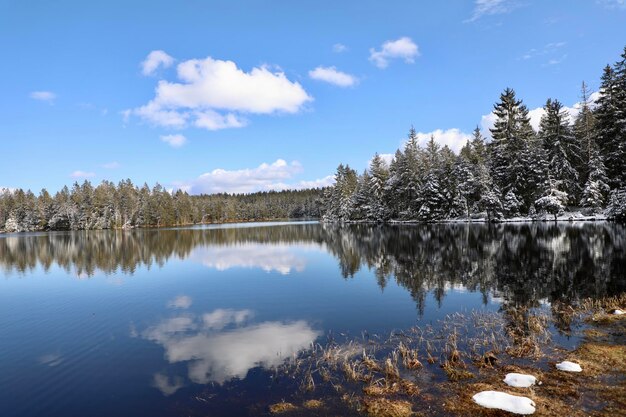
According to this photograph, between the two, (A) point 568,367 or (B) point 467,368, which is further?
(B) point 467,368

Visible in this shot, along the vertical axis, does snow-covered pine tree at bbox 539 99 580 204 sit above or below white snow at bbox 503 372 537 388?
above

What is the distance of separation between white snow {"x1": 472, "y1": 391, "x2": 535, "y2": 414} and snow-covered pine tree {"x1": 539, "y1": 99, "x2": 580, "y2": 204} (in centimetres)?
6425

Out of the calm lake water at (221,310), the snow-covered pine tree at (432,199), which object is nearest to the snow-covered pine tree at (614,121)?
the calm lake water at (221,310)

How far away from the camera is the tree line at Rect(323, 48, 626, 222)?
171 feet

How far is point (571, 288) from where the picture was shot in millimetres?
19578

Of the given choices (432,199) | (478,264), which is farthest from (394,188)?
(478,264)

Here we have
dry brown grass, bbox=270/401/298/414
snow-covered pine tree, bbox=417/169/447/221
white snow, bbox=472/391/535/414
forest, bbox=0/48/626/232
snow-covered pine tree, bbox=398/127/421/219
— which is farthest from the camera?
snow-covered pine tree, bbox=398/127/421/219

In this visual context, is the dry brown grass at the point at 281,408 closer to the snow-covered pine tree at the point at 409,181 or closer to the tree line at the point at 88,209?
the snow-covered pine tree at the point at 409,181

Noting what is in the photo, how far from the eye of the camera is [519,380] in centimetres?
912

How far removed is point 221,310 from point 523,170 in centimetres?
6477

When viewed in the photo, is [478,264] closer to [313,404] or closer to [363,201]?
[313,404]

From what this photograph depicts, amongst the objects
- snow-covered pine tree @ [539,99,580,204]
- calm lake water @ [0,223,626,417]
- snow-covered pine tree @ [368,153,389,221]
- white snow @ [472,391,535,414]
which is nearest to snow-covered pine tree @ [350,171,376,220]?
snow-covered pine tree @ [368,153,389,221]

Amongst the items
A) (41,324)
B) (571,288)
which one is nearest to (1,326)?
(41,324)

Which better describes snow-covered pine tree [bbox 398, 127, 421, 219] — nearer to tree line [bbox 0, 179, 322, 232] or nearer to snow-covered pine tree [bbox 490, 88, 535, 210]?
snow-covered pine tree [bbox 490, 88, 535, 210]
